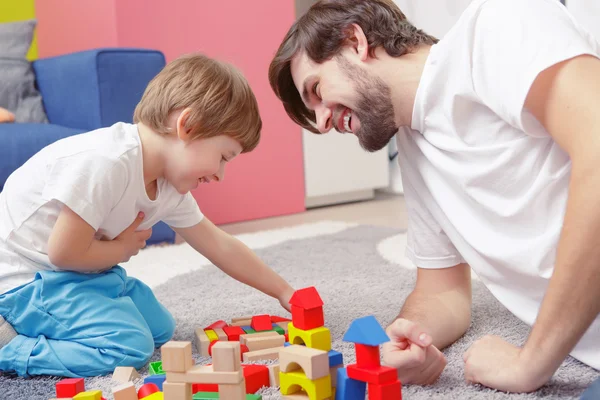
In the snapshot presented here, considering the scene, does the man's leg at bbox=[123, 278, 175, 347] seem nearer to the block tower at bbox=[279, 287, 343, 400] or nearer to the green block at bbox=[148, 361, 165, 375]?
the green block at bbox=[148, 361, 165, 375]

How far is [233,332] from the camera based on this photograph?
1301 millimetres

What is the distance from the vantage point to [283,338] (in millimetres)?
1254

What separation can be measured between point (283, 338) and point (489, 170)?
477 mm

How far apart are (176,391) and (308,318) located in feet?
0.66

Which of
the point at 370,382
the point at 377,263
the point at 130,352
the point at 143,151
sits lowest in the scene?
the point at 377,263

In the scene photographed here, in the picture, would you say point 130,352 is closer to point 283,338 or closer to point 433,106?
point 283,338

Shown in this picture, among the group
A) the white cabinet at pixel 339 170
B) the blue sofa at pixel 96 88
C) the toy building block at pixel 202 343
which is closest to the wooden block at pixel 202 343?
the toy building block at pixel 202 343

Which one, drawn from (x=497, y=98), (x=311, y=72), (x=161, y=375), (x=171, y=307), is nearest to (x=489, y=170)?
(x=497, y=98)

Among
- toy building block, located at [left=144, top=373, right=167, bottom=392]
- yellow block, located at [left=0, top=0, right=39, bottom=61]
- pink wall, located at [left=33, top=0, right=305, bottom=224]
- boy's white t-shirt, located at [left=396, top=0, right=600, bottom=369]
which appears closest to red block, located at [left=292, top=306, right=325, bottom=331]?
toy building block, located at [left=144, top=373, right=167, bottom=392]

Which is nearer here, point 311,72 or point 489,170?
point 489,170

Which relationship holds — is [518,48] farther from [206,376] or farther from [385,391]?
[206,376]

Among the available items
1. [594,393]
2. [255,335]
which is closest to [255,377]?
[255,335]

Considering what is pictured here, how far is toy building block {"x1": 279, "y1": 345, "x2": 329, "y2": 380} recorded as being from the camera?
0.84 metres

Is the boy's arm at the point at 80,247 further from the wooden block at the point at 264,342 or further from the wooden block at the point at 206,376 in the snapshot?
the wooden block at the point at 206,376
